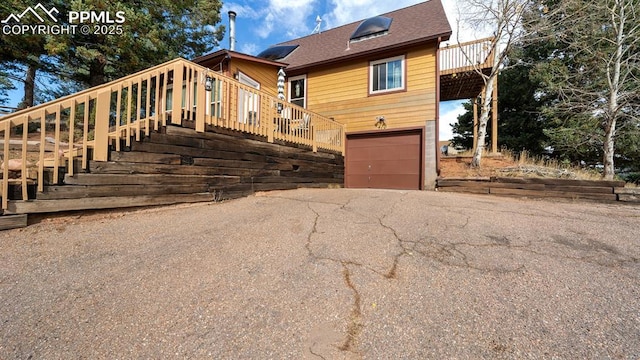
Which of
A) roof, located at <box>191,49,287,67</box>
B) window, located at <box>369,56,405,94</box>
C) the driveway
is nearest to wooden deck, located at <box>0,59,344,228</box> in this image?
the driveway

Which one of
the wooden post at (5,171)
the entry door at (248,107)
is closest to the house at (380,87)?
the entry door at (248,107)

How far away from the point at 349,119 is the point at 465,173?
4.37 metres

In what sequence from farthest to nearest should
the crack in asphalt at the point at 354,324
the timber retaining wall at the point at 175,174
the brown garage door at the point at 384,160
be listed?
the brown garage door at the point at 384,160 < the timber retaining wall at the point at 175,174 < the crack in asphalt at the point at 354,324

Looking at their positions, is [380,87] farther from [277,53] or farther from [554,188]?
[554,188]

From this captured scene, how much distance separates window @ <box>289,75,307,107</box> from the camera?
11.0 m

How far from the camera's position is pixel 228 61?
852 cm

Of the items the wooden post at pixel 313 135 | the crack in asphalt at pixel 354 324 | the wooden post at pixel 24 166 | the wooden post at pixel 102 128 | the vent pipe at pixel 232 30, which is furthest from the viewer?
the vent pipe at pixel 232 30

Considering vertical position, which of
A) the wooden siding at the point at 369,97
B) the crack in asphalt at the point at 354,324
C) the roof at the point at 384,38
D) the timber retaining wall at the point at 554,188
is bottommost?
the crack in asphalt at the point at 354,324

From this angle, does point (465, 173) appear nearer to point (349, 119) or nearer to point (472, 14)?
point (349, 119)

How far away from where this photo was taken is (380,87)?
956 cm

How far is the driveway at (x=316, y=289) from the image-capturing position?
1.55 metres

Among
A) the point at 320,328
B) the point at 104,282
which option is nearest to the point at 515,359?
the point at 320,328

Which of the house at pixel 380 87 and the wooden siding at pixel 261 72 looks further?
the wooden siding at pixel 261 72

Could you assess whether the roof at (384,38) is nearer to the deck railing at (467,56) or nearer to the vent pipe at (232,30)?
the deck railing at (467,56)
